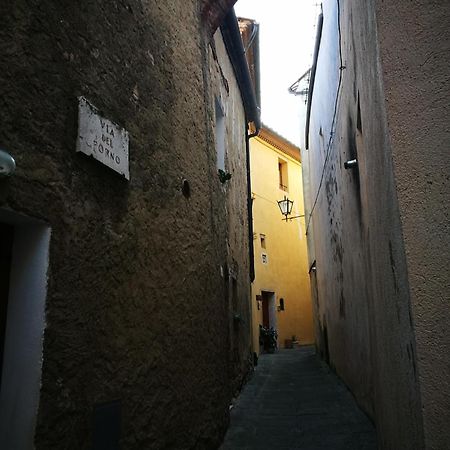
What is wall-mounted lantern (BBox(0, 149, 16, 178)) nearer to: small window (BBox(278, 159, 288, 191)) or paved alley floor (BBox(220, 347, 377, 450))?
paved alley floor (BBox(220, 347, 377, 450))

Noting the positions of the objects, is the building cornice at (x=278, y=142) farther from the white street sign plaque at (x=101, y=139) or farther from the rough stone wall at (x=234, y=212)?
the white street sign plaque at (x=101, y=139)

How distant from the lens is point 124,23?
10.8 ft

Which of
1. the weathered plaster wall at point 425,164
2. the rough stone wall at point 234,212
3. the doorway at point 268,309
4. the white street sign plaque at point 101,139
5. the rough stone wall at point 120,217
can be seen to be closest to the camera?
the weathered plaster wall at point 425,164

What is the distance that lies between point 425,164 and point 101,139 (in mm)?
1847

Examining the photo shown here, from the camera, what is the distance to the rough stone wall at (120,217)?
2.23m

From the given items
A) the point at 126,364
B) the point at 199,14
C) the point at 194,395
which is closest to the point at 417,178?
the point at 126,364

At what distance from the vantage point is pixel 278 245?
1702 cm

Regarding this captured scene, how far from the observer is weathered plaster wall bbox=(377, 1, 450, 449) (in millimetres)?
1576

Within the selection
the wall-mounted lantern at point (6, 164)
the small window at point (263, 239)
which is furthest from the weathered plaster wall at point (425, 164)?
the small window at point (263, 239)

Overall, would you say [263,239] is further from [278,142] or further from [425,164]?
[425,164]

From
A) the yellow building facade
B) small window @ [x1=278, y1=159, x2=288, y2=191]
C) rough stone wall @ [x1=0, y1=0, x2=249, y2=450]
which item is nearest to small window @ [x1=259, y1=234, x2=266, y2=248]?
the yellow building facade

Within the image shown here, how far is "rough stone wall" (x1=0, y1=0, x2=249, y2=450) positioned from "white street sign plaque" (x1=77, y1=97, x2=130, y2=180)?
0.06 metres

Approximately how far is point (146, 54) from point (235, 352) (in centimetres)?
443

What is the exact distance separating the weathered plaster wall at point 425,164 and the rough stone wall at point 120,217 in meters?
1.64
